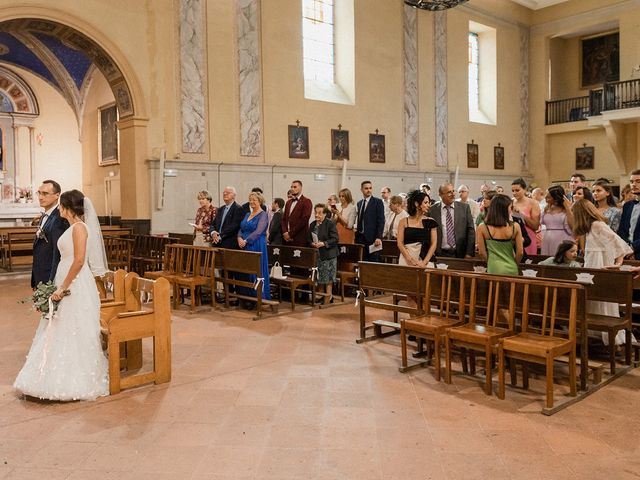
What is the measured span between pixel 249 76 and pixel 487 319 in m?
9.91

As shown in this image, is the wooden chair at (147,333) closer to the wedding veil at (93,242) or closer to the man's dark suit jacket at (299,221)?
the wedding veil at (93,242)

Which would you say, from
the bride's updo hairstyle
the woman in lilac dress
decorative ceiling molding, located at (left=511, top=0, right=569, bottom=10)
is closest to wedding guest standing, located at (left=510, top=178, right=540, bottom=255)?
the woman in lilac dress

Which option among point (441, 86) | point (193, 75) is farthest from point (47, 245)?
point (441, 86)

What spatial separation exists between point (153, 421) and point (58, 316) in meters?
1.10

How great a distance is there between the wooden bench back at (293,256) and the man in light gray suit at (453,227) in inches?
64.6

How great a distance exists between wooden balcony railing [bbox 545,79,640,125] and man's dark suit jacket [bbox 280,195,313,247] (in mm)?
12478

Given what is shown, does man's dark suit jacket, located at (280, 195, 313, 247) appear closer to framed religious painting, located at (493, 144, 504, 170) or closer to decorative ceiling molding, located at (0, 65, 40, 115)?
decorative ceiling molding, located at (0, 65, 40, 115)

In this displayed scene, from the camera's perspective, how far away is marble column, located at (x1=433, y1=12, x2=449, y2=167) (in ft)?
55.3

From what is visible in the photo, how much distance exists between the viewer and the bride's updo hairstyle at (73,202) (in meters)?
4.26

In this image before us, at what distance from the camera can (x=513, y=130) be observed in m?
19.5

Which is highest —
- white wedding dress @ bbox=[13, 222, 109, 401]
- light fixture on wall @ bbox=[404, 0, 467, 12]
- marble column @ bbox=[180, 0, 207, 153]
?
light fixture on wall @ bbox=[404, 0, 467, 12]

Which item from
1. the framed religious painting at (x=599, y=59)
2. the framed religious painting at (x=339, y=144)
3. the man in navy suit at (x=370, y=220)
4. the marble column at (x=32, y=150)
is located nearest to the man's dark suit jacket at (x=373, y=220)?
the man in navy suit at (x=370, y=220)

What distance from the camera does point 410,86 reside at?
16281 mm

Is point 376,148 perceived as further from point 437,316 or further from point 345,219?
point 437,316
